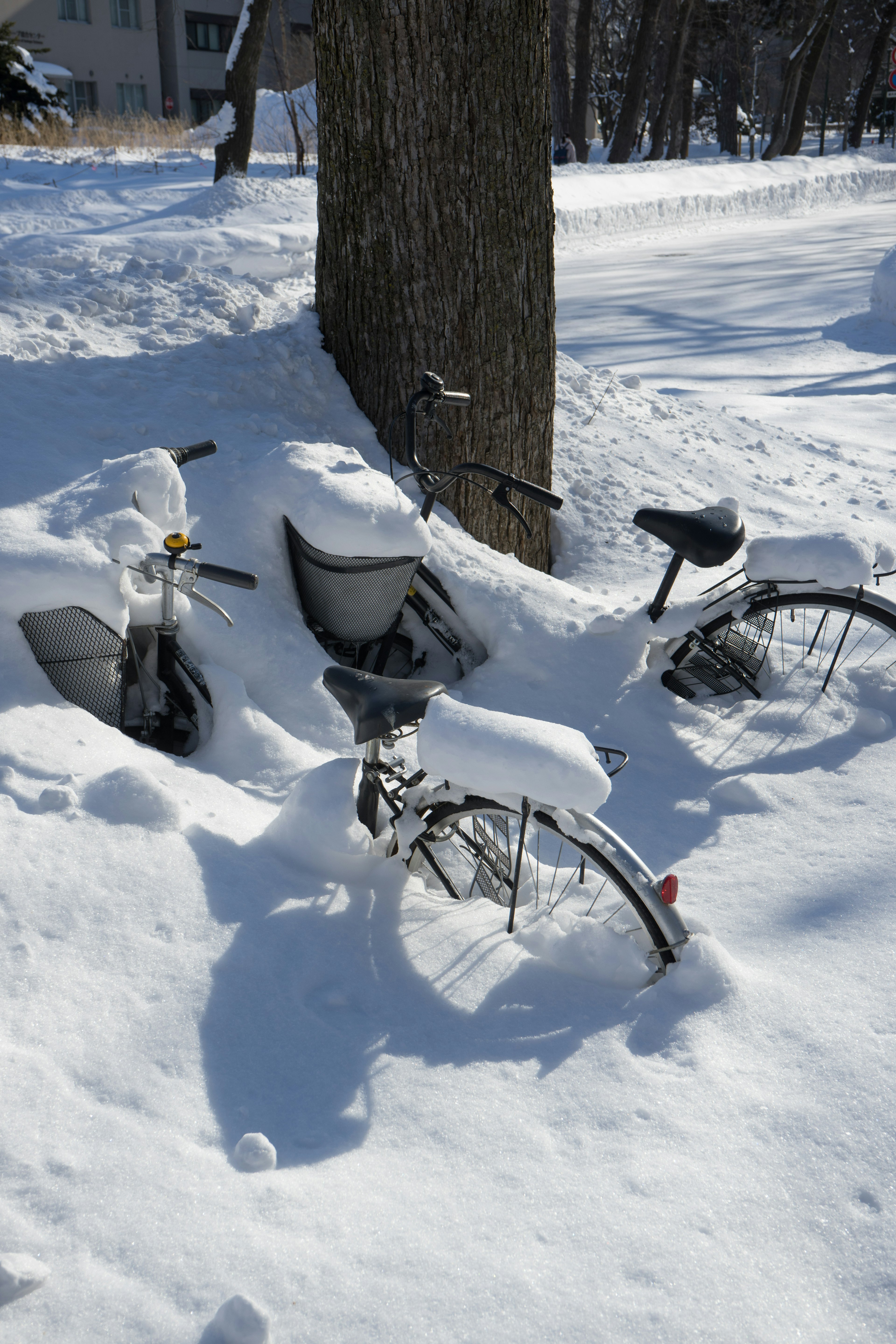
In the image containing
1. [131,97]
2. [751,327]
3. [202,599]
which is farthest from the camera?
[131,97]

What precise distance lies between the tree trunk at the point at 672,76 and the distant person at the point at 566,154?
3835 millimetres

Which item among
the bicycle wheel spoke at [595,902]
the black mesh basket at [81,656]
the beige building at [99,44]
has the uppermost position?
the beige building at [99,44]

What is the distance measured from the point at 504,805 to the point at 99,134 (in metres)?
22.8

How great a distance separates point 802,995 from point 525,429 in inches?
118

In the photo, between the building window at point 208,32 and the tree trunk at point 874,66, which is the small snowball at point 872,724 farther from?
the building window at point 208,32

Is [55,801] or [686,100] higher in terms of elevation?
[686,100]

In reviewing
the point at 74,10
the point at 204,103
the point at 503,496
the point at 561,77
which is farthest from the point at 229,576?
the point at 204,103

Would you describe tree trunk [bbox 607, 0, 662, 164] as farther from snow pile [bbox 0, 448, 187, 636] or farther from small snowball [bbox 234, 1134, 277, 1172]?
small snowball [bbox 234, 1134, 277, 1172]

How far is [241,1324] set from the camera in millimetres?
1449

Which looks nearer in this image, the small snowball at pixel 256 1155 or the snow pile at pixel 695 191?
the small snowball at pixel 256 1155

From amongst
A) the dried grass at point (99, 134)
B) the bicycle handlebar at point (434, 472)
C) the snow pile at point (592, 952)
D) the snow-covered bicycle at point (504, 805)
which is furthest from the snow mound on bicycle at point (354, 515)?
the dried grass at point (99, 134)

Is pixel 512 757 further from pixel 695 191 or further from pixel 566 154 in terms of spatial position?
pixel 566 154

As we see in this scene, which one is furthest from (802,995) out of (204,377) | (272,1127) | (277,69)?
(277,69)

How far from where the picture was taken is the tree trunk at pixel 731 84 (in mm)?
33062
